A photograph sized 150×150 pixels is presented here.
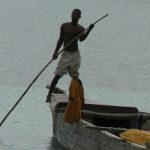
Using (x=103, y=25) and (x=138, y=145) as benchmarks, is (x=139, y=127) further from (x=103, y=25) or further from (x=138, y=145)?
(x=103, y=25)

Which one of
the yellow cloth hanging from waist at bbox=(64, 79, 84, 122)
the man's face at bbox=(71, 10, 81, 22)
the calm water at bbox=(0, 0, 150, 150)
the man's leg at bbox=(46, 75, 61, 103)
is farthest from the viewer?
the calm water at bbox=(0, 0, 150, 150)

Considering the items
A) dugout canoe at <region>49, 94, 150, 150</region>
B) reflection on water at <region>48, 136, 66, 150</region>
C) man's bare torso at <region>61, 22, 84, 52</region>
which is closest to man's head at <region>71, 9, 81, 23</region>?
man's bare torso at <region>61, 22, 84, 52</region>

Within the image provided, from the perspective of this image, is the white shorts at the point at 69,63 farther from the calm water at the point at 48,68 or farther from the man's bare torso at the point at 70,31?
the calm water at the point at 48,68

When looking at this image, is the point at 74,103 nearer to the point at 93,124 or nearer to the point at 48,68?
the point at 93,124

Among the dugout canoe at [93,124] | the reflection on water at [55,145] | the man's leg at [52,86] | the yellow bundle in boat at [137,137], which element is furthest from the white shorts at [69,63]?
the yellow bundle in boat at [137,137]

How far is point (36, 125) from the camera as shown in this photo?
534 inches

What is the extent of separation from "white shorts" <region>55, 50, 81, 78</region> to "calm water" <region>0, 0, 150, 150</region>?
3.37 ft

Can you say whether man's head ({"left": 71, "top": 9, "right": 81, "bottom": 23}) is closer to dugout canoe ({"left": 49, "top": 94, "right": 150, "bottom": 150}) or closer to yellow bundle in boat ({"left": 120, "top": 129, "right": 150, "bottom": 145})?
dugout canoe ({"left": 49, "top": 94, "right": 150, "bottom": 150})

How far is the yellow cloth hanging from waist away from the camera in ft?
34.6

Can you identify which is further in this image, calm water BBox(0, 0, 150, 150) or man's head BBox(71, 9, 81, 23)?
calm water BBox(0, 0, 150, 150)

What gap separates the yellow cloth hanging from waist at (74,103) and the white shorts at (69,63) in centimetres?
141

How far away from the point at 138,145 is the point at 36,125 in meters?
5.23

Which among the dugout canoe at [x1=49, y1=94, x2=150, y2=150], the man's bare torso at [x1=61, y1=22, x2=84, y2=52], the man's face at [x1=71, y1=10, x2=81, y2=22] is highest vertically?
the man's face at [x1=71, y1=10, x2=81, y2=22]

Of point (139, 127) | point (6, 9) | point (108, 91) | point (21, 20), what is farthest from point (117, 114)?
point (6, 9)
